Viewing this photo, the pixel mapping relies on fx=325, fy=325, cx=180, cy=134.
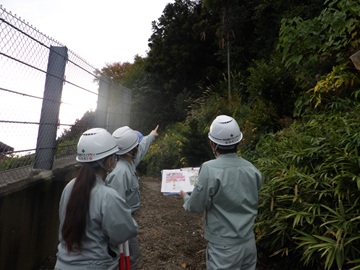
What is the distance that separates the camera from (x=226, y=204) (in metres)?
2.38

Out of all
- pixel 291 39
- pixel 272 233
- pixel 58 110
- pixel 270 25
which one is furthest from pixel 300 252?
pixel 270 25

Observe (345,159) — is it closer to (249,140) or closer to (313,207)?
(313,207)

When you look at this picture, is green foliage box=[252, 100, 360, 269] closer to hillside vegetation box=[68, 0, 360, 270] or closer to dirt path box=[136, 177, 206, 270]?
hillside vegetation box=[68, 0, 360, 270]

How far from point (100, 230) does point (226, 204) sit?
3.13 feet

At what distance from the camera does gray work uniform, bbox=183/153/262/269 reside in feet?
7.72

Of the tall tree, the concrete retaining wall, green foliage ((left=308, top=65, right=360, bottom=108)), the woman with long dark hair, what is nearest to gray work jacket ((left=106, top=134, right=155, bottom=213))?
the woman with long dark hair

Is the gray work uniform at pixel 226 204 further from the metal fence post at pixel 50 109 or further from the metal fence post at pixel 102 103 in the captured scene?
the metal fence post at pixel 102 103

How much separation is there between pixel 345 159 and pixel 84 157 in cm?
269

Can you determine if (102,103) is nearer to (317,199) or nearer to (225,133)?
(225,133)

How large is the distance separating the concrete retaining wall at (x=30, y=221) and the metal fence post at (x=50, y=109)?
189 millimetres

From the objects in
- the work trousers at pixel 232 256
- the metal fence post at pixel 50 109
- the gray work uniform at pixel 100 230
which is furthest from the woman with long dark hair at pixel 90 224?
the metal fence post at pixel 50 109

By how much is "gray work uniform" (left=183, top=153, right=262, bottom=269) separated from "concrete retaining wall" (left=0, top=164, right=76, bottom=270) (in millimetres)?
1547

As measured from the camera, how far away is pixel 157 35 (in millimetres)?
16812

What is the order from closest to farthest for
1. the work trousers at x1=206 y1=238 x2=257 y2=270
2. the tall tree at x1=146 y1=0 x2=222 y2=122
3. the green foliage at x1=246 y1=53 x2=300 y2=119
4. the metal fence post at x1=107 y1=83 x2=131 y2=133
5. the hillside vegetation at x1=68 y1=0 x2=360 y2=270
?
the work trousers at x1=206 y1=238 x2=257 y2=270
the hillside vegetation at x1=68 y1=0 x2=360 y2=270
the metal fence post at x1=107 y1=83 x2=131 y2=133
the green foliage at x1=246 y1=53 x2=300 y2=119
the tall tree at x1=146 y1=0 x2=222 y2=122
